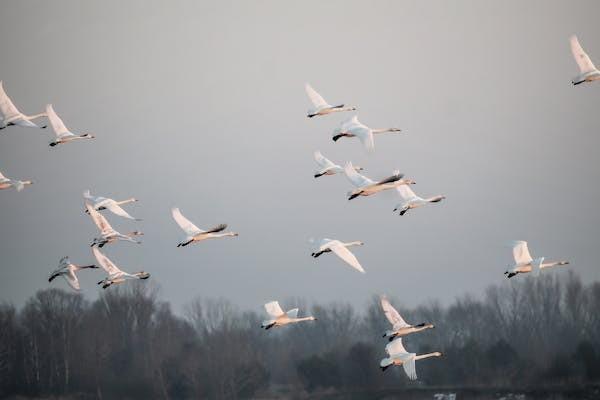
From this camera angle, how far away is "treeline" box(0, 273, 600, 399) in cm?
6494

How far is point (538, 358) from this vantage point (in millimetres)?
66375

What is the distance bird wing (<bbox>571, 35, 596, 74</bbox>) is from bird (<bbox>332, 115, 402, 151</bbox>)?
815 cm

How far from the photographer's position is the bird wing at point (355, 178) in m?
36.4

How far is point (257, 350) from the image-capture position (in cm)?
8681

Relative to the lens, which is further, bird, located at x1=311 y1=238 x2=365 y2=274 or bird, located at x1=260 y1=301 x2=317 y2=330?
bird, located at x1=260 y1=301 x2=317 y2=330

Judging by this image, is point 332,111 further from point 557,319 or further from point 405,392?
point 557,319

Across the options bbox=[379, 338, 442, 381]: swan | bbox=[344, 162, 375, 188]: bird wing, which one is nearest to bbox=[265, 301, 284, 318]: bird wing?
bbox=[379, 338, 442, 381]: swan

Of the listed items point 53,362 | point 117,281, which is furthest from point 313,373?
point 117,281

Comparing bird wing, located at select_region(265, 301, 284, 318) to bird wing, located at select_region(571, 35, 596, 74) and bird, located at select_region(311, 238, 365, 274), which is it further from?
bird wing, located at select_region(571, 35, 596, 74)

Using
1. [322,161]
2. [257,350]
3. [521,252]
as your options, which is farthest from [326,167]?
[257,350]

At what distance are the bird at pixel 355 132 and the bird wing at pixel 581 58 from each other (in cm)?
815

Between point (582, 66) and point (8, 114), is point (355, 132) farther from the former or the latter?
point (8, 114)

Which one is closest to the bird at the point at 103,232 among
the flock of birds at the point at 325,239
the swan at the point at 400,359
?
the flock of birds at the point at 325,239

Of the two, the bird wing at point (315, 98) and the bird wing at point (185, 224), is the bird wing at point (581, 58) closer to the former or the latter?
the bird wing at point (315, 98)
